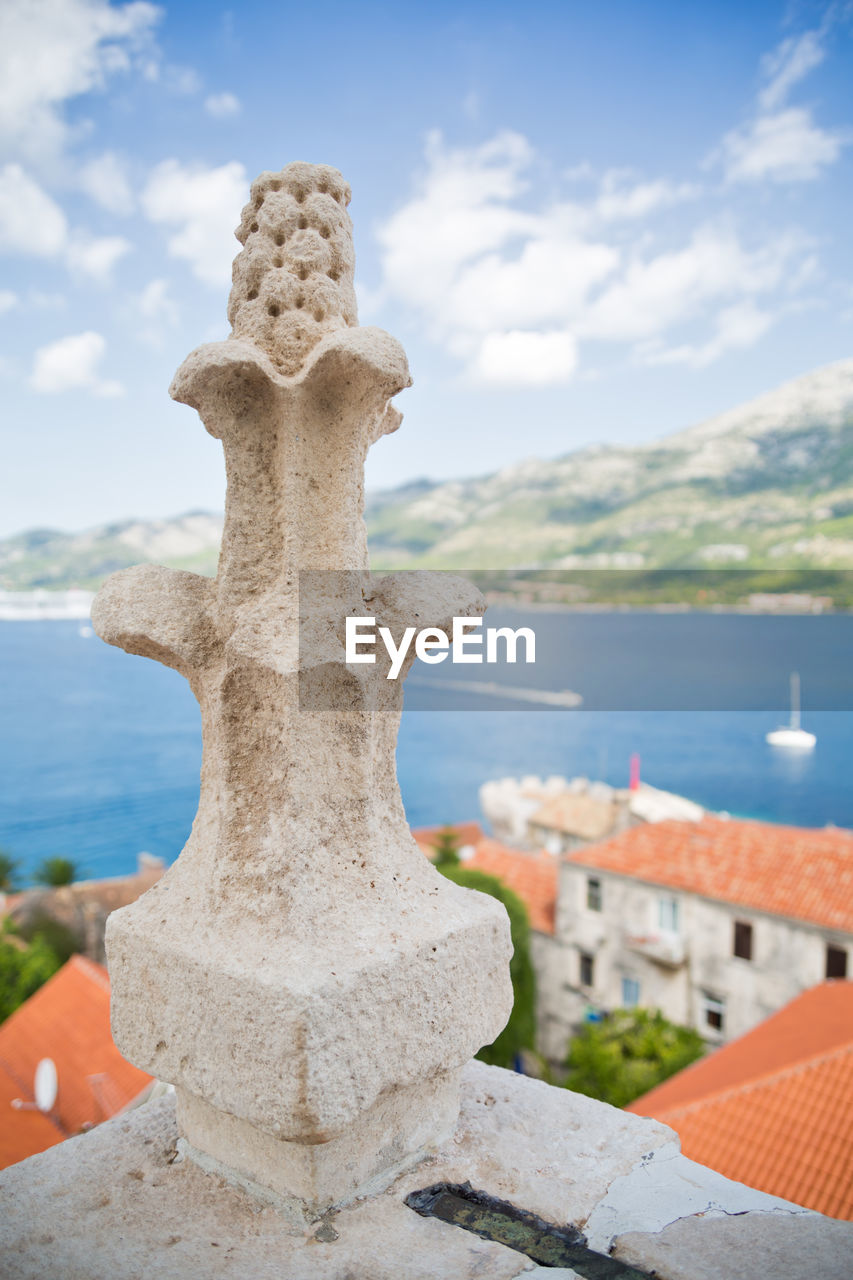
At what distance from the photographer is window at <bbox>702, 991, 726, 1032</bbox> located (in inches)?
1097

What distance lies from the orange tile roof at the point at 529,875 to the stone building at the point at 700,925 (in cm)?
148

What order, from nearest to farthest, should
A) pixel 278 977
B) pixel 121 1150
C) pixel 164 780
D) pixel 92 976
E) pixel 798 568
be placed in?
pixel 278 977, pixel 121 1150, pixel 92 976, pixel 164 780, pixel 798 568

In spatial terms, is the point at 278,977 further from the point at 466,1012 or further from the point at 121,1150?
the point at 121,1150

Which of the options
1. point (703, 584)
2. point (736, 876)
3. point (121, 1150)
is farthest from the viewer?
point (703, 584)

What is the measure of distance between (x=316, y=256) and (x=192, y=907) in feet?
7.59

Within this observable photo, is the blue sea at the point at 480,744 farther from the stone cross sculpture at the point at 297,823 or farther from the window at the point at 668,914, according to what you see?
the stone cross sculpture at the point at 297,823

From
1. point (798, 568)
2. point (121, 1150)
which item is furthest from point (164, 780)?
point (798, 568)

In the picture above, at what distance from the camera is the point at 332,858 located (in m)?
2.92

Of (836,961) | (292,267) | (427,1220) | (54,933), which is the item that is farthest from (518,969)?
(292,267)

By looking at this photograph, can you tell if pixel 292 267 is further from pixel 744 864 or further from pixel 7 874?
pixel 7 874

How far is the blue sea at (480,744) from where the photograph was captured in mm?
75375

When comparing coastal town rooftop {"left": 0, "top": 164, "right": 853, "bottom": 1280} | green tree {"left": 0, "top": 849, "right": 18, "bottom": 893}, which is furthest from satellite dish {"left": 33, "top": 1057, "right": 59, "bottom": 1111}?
green tree {"left": 0, "top": 849, "right": 18, "bottom": 893}

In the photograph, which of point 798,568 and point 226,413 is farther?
point 798,568

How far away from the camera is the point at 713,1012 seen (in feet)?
92.4
